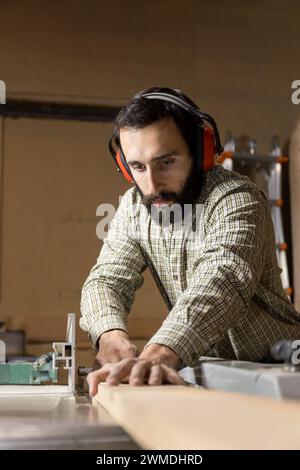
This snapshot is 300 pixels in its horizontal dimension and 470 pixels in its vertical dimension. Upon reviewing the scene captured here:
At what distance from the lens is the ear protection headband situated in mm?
1765

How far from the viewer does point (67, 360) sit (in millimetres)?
1481

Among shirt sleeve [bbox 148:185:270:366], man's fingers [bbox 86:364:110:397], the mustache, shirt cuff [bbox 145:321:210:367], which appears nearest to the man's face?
the mustache

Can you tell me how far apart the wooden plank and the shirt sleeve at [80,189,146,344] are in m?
0.67

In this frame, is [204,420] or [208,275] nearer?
[204,420]

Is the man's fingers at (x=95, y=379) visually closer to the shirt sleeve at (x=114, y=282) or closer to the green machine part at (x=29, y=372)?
the green machine part at (x=29, y=372)

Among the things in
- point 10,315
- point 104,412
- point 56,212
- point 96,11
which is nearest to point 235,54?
point 96,11

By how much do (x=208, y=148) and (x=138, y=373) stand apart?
773mm

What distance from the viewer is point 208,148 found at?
181 cm

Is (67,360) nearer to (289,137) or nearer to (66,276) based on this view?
(66,276)

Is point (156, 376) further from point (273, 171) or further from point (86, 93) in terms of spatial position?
point (86, 93)

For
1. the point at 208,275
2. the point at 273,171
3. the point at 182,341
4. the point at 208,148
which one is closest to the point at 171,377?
the point at 182,341

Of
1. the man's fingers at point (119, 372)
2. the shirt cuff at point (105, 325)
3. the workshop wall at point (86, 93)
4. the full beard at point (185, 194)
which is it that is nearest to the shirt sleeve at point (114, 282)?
the shirt cuff at point (105, 325)
